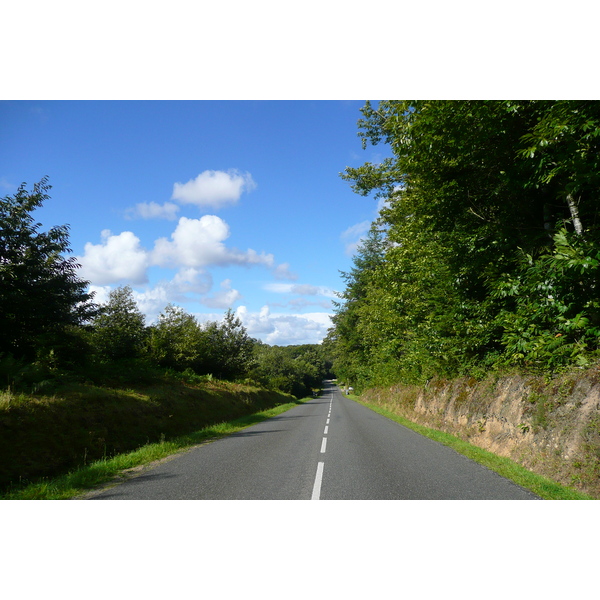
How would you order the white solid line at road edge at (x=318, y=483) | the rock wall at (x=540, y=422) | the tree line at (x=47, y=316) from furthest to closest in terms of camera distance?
1. the tree line at (x=47, y=316)
2. the rock wall at (x=540, y=422)
3. the white solid line at road edge at (x=318, y=483)

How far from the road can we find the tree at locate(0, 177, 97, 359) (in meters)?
7.00

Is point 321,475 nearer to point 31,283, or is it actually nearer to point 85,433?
point 85,433

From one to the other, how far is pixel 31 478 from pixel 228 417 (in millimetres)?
14703

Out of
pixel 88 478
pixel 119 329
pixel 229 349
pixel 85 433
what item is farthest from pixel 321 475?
pixel 229 349

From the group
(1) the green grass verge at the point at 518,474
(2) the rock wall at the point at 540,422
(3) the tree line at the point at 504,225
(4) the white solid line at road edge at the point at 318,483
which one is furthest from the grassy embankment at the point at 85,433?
(3) the tree line at the point at 504,225

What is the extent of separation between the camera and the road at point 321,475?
19.0 ft

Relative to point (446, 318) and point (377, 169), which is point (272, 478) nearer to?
point (446, 318)

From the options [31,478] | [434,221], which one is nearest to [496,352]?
[434,221]

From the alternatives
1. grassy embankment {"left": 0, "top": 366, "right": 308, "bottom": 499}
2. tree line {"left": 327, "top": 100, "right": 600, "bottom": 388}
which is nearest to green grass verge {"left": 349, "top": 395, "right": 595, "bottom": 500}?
tree line {"left": 327, "top": 100, "right": 600, "bottom": 388}

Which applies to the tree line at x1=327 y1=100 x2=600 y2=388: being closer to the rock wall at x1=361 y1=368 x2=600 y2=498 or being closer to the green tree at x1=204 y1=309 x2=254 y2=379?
the rock wall at x1=361 y1=368 x2=600 y2=498

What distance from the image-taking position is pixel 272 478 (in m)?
6.86

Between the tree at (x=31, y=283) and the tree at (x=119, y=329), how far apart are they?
15.2 ft

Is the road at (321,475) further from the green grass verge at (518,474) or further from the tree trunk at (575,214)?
the tree trunk at (575,214)

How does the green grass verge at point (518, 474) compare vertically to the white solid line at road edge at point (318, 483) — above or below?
above
